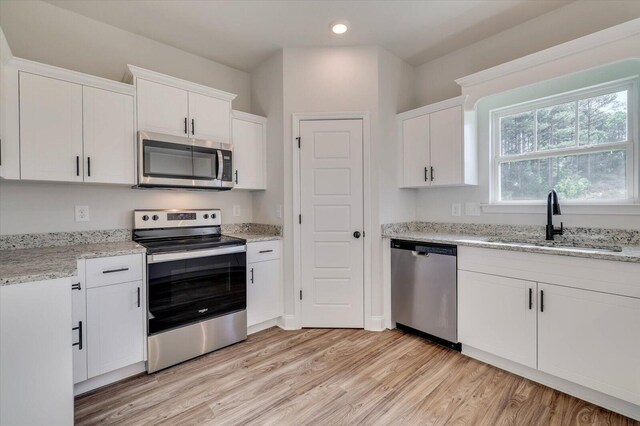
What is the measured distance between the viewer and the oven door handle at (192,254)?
2158 mm

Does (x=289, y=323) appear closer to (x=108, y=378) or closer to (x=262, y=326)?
(x=262, y=326)

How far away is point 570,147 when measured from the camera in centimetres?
245

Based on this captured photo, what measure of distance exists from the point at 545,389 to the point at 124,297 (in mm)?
2960

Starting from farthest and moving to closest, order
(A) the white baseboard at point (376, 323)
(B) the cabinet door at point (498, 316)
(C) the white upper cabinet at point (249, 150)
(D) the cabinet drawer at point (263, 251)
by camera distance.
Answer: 1. (C) the white upper cabinet at point (249, 150)
2. (A) the white baseboard at point (376, 323)
3. (D) the cabinet drawer at point (263, 251)
4. (B) the cabinet door at point (498, 316)

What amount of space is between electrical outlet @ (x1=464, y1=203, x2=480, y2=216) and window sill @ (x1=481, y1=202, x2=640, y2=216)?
5 centimetres

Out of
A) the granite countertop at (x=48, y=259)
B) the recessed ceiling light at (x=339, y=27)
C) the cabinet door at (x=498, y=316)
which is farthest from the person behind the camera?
the recessed ceiling light at (x=339, y=27)

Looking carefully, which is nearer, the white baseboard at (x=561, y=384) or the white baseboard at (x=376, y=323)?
the white baseboard at (x=561, y=384)

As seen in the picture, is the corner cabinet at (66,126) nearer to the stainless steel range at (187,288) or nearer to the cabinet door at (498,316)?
the stainless steel range at (187,288)

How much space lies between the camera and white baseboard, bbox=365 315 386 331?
288 centimetres

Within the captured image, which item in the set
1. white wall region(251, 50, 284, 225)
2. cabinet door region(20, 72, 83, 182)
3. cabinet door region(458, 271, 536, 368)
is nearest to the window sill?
cabinet door region(458, 271, 536, 368)

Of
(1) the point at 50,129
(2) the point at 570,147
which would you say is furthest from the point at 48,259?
(2) the point at 570,147

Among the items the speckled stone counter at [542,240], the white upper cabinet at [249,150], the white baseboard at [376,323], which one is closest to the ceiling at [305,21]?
the white upper cabinet at [249,150]

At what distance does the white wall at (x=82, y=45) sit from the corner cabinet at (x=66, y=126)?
46cm

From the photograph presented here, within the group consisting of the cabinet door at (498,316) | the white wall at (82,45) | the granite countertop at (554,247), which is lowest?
the cabinet door at (498,316)
